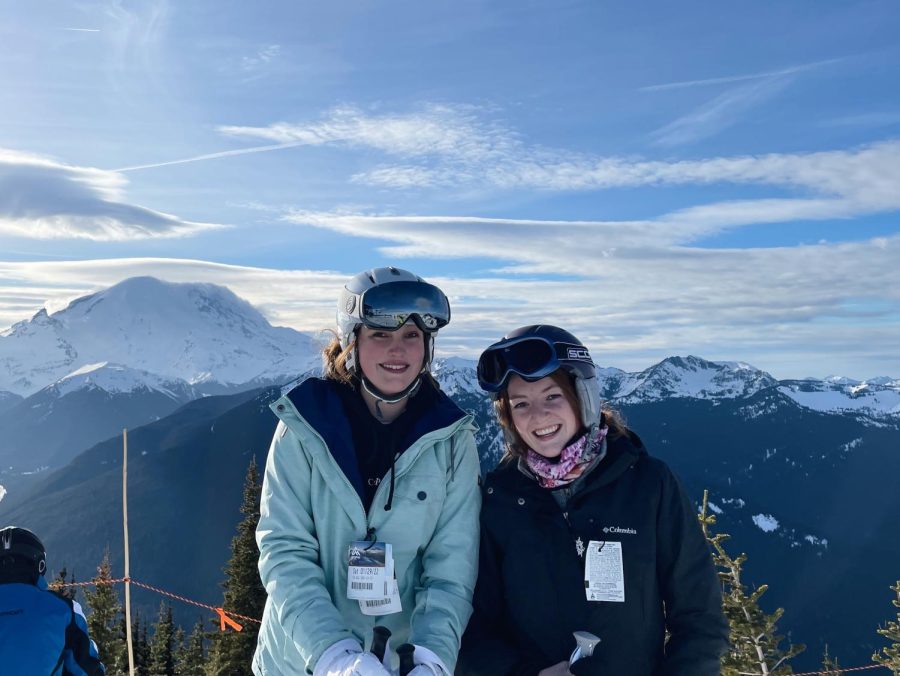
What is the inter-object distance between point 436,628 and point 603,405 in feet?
5.86

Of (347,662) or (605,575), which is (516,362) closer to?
(605,575)

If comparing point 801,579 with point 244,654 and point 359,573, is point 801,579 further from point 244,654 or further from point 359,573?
point 359,573

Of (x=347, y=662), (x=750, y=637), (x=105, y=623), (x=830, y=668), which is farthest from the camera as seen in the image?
(x=830, y=668)

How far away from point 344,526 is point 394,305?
1.44m

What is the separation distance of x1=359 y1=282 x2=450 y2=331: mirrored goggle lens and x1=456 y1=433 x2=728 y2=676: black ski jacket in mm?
1349

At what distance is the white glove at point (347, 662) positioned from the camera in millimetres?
3686

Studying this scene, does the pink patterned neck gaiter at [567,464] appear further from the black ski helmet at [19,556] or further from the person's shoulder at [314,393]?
the black ski helmet at [19,556]

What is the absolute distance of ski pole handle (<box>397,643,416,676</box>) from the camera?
3.82 metres

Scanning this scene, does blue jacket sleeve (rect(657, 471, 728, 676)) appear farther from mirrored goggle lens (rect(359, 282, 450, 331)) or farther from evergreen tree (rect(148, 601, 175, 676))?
evergreen tree (rect(148, 601, 175, 676))

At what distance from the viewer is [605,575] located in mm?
4152

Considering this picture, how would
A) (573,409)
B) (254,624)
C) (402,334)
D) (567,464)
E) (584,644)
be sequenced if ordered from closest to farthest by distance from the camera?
(584,644) < (567,464) < (573,409) < (402,334) < (254,624)

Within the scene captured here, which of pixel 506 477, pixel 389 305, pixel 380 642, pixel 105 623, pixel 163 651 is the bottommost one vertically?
pixel 163 651

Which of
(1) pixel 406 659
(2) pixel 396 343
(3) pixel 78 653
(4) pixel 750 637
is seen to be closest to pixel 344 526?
(1) pixel 406 659

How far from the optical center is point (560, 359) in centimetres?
446
